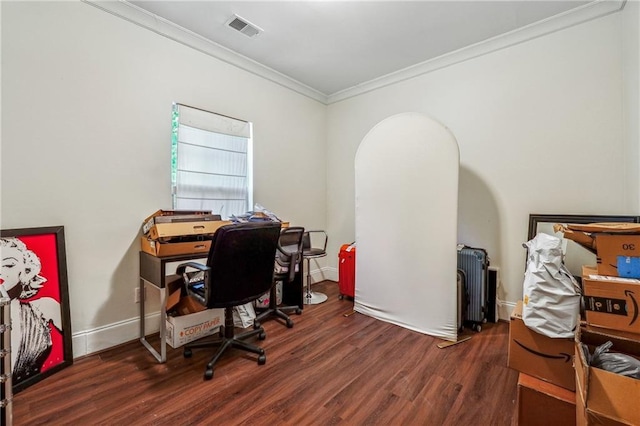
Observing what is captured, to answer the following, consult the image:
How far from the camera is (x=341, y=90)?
4000mm

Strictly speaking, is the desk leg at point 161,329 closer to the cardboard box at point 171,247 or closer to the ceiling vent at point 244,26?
the cardboard box at point 171,247

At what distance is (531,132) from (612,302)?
184cm

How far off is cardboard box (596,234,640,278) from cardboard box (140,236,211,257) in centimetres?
257

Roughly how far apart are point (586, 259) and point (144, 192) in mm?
3822

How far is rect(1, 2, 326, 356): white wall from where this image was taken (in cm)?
188

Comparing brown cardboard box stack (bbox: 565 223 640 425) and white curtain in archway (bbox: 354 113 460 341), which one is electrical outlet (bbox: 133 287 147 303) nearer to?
white curtain in archway (bbox: 354 113 460 341)

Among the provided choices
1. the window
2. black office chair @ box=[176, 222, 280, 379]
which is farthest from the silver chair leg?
black office chair @ box=[176, 222, 280, 379]

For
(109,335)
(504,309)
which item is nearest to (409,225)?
(504,309)

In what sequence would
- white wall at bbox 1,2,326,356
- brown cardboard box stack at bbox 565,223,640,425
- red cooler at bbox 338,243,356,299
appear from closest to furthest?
brown cardboard box stack at bbox 565,223,640,425 → white wall at bbox 1,2,326,356 → red cooler at bbox 338,243,356,299

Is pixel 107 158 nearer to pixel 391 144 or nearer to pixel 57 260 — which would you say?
pixel 57 260

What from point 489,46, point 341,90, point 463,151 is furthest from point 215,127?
point 489,46

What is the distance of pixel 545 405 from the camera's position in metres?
1.40

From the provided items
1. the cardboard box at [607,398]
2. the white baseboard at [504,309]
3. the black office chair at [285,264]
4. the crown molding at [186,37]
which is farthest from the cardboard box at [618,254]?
the crown molding at [186,37]

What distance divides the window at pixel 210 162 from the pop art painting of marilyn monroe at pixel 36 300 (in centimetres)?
97
